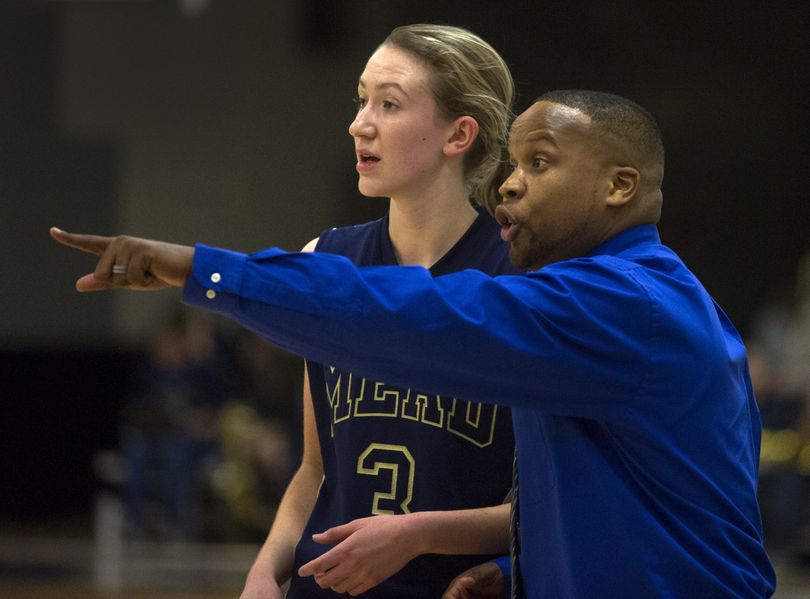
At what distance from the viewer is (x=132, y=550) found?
7578mm

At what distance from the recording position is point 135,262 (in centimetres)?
143

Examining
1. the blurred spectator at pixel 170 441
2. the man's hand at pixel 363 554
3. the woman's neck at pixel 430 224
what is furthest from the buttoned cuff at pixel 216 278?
the blurred spectator at pixel 170 441

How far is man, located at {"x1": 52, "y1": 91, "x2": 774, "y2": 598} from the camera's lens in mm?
1447

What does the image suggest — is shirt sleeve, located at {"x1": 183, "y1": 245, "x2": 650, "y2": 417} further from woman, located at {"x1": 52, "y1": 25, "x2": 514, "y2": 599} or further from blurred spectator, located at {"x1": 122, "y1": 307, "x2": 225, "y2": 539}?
blurred spectator, located at {"x1": 122, "y1": 307, "x2": 225, "y2": 539}

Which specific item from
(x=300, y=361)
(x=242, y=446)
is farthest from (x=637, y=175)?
(x=300, y=361)

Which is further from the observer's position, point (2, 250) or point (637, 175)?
point (2, 250)

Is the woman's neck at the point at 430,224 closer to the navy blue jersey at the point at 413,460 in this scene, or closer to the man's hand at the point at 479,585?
the navy blue jersey at the point at 413,460

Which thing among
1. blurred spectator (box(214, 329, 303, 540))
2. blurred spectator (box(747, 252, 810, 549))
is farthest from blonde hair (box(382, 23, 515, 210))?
blurred spectator (box(214, 329, 303, 540))

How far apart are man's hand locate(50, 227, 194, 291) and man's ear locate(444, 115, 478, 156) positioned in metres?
0.70

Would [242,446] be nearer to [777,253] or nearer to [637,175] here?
[777,253]

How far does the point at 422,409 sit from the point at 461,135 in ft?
1.47

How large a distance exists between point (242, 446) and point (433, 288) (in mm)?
6328

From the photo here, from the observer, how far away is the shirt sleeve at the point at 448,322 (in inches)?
56.7

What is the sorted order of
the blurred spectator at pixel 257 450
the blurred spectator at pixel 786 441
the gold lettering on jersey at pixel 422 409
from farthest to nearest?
1. the blurred spectator at pixel 257 450
2. the blurred spectator at pixel 786 441
3. the gold lettering on jersey at pixel 422 409
